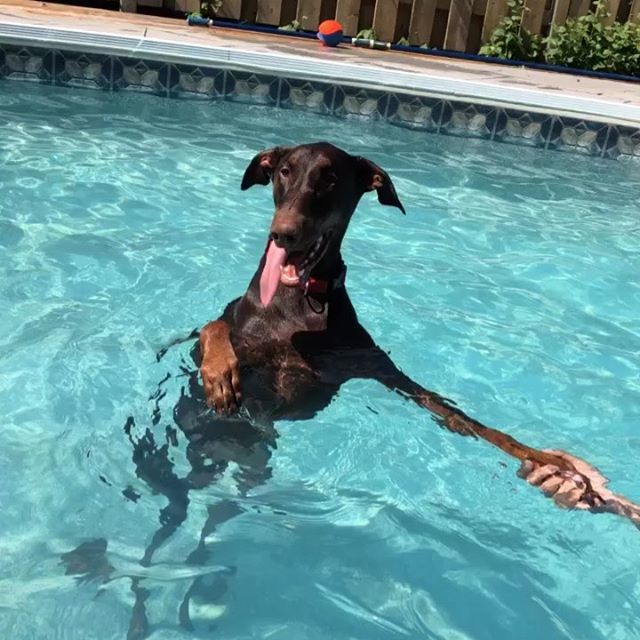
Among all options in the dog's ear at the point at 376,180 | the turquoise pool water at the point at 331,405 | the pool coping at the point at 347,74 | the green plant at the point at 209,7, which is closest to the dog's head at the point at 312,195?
the dog's ear at the point at 376,180

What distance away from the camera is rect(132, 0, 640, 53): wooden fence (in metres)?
10.6

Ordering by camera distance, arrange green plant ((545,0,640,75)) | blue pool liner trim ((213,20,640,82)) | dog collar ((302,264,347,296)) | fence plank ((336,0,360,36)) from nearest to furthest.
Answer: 1. dog collar ((302,264,347,296))
2. blue pool liner trim ((213,20,640,82))
3. green plant ((545,0,640,75))
4. fence plank ((336,0,360,36))

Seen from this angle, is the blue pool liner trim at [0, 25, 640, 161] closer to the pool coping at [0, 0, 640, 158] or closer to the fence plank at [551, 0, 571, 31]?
the pool coping at [0, 0, 640, 158]

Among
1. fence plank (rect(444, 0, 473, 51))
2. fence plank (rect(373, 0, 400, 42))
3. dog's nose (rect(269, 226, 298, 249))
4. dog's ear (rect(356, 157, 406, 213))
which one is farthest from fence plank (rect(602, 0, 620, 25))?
dog's nose (rect(269, 226, 298, 249))

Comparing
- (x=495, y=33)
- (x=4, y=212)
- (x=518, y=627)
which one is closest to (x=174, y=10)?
(x=495, y=33)

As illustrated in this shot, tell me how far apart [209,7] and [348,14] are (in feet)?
5.06

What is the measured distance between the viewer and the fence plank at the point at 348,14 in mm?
10609

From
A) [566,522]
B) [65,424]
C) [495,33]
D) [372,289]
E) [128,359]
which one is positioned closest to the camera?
[566,522]

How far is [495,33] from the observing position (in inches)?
418

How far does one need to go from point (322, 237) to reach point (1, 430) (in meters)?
1.44

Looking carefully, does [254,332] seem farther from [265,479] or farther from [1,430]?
[1,430]

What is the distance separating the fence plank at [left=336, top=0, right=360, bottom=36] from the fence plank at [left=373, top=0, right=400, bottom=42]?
0.22m

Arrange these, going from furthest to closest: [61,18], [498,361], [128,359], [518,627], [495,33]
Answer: [495,33], [61,18], [498,361], [128,359], [518,627]

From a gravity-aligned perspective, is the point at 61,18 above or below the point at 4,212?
above
